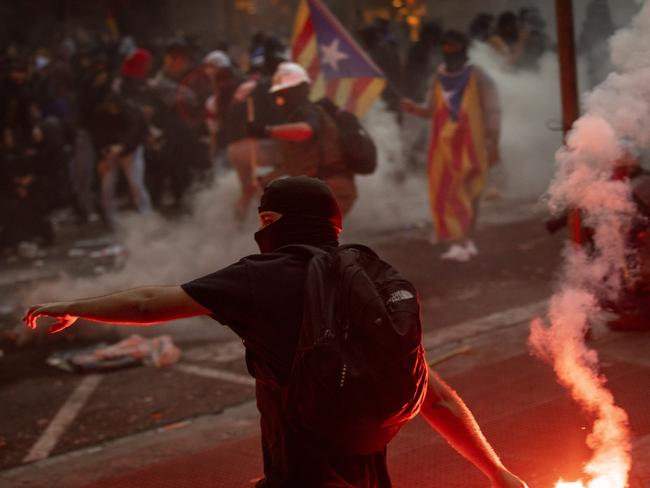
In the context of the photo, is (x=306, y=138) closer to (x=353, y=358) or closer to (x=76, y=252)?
(x=76, y=252)

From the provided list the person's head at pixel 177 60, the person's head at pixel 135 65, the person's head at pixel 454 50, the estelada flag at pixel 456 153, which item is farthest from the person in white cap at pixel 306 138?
the person's head at pixel 177 60

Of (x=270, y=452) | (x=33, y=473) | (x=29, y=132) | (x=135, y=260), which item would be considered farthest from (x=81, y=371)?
(x=29, y=132)

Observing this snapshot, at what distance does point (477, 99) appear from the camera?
9.81 metres

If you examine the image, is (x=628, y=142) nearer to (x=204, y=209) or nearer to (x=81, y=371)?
(x=81, y=371)

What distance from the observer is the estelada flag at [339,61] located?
9828 millimetres

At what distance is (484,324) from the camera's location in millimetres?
7508

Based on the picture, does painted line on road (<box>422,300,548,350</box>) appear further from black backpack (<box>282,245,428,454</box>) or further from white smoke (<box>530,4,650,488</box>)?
black backpack (<box>282,245,428,454</box>)

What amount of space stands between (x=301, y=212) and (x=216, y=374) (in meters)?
3.98

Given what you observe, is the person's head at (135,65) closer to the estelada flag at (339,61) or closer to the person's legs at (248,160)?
the person's legs at (248,160)

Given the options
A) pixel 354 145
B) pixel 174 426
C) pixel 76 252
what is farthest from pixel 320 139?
pixel 76 252

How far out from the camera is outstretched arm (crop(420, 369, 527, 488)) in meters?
3.28

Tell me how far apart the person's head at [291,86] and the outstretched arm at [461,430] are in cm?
580

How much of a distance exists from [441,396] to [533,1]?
12615 mm

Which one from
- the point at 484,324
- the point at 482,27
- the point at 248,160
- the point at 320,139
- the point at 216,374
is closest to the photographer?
the point at 216,374
